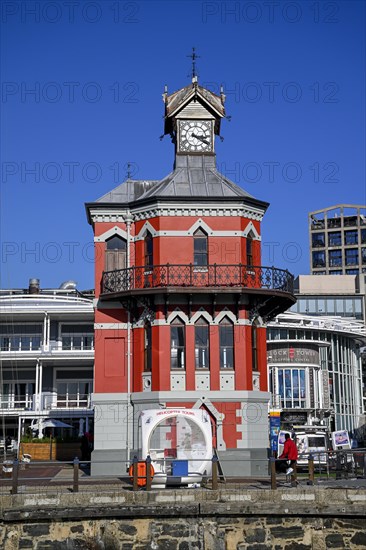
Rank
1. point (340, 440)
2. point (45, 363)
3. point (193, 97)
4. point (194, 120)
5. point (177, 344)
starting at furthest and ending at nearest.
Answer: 1. point (45, 363)
2. point (340, 440)
3. point (194, 120)
4. point (193, 97)
5. point (177, 344)

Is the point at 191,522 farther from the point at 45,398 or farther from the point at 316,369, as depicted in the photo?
the point at 316,369

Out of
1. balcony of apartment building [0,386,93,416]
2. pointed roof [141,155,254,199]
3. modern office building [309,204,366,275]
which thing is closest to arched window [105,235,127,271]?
pointed roof [141,155,254,199]

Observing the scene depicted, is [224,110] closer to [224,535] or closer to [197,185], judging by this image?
[197,185]

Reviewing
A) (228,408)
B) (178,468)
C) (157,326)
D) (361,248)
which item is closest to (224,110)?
(157,326)

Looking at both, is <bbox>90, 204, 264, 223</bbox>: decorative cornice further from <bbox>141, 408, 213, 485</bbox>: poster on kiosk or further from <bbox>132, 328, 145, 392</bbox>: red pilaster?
<bbox>141, 408, 213, 485</bbox>: poster on kiosk

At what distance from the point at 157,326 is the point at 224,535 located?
12479 mm

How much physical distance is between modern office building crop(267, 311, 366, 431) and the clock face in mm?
23118

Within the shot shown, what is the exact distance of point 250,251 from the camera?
3472 centimetres

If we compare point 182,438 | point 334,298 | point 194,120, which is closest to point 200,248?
point 194,120

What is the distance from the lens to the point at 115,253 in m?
34.8

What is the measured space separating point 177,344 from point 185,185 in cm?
713

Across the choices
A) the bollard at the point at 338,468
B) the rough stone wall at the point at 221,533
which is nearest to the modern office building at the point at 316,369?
the bollard at the point at 338,468

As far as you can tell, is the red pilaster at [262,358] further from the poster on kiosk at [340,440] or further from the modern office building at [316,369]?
the modern office building at [316,369]

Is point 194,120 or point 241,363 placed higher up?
point 194,120
